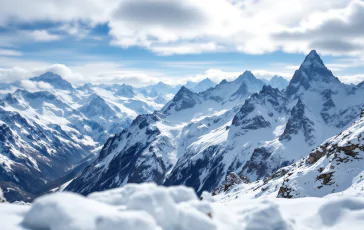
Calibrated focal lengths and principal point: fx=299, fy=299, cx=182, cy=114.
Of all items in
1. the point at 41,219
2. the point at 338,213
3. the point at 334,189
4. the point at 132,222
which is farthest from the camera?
the point at 334,189

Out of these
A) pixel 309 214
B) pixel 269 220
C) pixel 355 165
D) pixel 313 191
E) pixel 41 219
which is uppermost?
pixel 41 219

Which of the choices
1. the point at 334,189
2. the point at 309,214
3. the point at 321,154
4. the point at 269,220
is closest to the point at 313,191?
the point at 334,189

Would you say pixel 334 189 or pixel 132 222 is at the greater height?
pixel 132 222

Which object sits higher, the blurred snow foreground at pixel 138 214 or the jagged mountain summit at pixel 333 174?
the blurred snow foreground at pixel 138 214

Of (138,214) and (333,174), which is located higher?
(138,214)

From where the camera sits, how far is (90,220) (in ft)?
46.0

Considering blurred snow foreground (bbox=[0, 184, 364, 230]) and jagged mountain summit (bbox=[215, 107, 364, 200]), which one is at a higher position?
blurred snow foreground (bbox=[0, 184, 364, 230])

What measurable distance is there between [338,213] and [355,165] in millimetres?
33273

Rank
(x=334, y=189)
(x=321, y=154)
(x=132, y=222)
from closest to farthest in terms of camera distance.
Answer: (x=132, y=222)
(x=334, y=189)
(x=321, y=154)

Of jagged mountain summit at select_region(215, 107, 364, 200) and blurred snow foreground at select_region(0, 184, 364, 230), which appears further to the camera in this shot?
jagged mountain summit at select_region(215, 107, 364, 200)

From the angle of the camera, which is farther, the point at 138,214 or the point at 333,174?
the point at 333,174

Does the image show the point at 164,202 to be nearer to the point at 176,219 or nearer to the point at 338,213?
the point at 176,219

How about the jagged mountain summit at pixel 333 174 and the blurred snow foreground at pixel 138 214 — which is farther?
the jagged mountain summit at pixel 333 174

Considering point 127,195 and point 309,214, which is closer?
point 127,195
